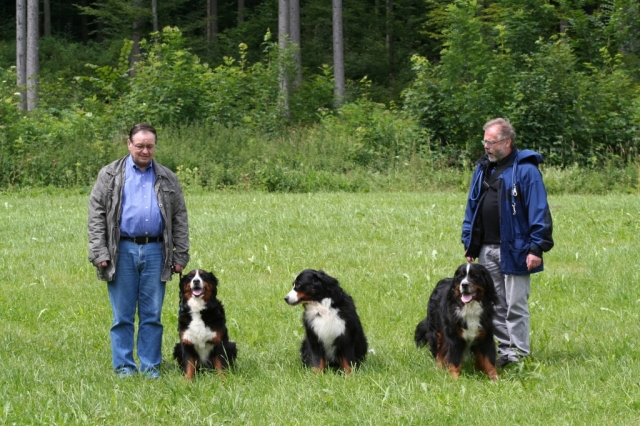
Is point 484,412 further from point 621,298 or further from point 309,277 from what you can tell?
point 621,298

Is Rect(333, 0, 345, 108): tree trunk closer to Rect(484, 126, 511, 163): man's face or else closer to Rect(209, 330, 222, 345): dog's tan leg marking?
Rect(484, 126, 511, 163): man's face

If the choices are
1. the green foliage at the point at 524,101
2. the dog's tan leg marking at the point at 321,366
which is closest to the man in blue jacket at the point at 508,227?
the dog's tan leg marking at the point at 321,366

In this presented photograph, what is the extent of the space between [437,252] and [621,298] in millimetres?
3271

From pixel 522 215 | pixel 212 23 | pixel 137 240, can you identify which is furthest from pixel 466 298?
pixel 212 23

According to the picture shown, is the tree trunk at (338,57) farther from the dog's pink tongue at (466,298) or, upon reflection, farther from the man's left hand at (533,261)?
the dog's pink tongue at (466,298)

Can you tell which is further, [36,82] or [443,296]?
[36,82]

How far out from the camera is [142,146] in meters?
7.06

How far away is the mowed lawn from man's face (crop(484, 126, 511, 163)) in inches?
68.9

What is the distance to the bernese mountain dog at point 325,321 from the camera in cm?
704

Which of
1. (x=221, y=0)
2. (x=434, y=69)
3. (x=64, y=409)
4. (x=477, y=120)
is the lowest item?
(x=64, y=409)

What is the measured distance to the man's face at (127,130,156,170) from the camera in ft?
23.2

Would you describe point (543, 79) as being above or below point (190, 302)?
above

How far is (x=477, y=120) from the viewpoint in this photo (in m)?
22.0

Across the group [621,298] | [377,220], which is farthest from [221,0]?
[621,298]
